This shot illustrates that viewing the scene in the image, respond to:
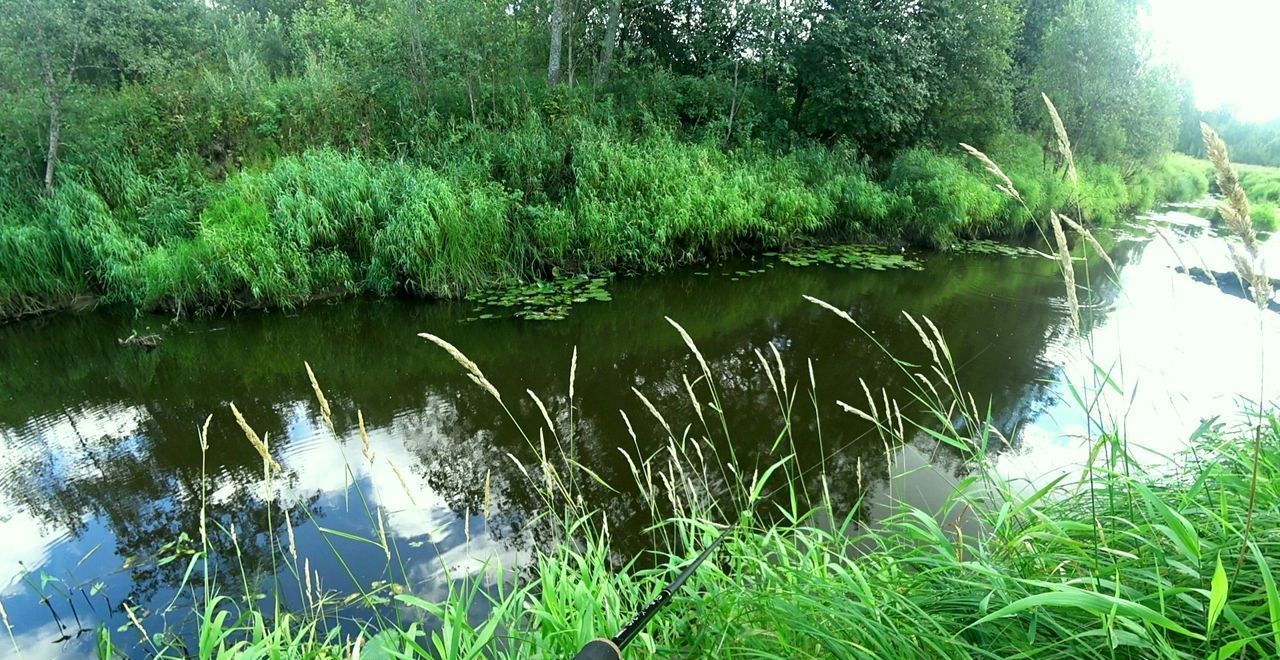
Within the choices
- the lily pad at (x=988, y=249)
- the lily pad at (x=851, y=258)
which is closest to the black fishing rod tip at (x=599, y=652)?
the lily pad at (x=851, y=258)

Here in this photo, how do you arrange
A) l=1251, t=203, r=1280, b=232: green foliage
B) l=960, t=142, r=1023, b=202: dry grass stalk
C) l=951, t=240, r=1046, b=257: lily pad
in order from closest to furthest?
l=960, t=142, r=1023, b=202: dry grass stalk, l=951, t=240, r=1046, b=257: lily pad, l=1251, t=203, r=1280, b=232: green foliage

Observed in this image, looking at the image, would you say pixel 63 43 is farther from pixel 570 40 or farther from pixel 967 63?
pixel 967 63

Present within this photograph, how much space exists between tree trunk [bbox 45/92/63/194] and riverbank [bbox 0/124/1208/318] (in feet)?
0.99

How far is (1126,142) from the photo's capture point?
17.6 metres

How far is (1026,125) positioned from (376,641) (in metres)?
23.8

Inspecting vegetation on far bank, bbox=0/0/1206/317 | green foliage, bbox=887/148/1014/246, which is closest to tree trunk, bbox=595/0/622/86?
vegetation on far bank, bbox=0/0/1206/317

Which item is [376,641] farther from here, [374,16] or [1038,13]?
[1038,13]

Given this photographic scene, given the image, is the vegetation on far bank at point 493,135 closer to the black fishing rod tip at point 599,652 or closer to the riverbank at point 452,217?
the riverbank at point 452,217

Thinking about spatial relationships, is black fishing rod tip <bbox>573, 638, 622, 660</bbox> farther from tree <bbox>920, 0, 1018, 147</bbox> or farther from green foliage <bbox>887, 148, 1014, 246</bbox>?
tree <bbox>920, 0, 1018, 147</bbox>

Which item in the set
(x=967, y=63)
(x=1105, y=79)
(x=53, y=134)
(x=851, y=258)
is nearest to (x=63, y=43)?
(x=53, y=134)

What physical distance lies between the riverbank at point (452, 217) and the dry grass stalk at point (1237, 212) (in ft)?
26.7

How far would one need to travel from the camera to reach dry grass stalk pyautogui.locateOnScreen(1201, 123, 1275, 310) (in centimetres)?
125

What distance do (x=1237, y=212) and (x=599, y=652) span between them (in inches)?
64.3

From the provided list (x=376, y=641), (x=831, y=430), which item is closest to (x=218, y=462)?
(x=376, y=641)
